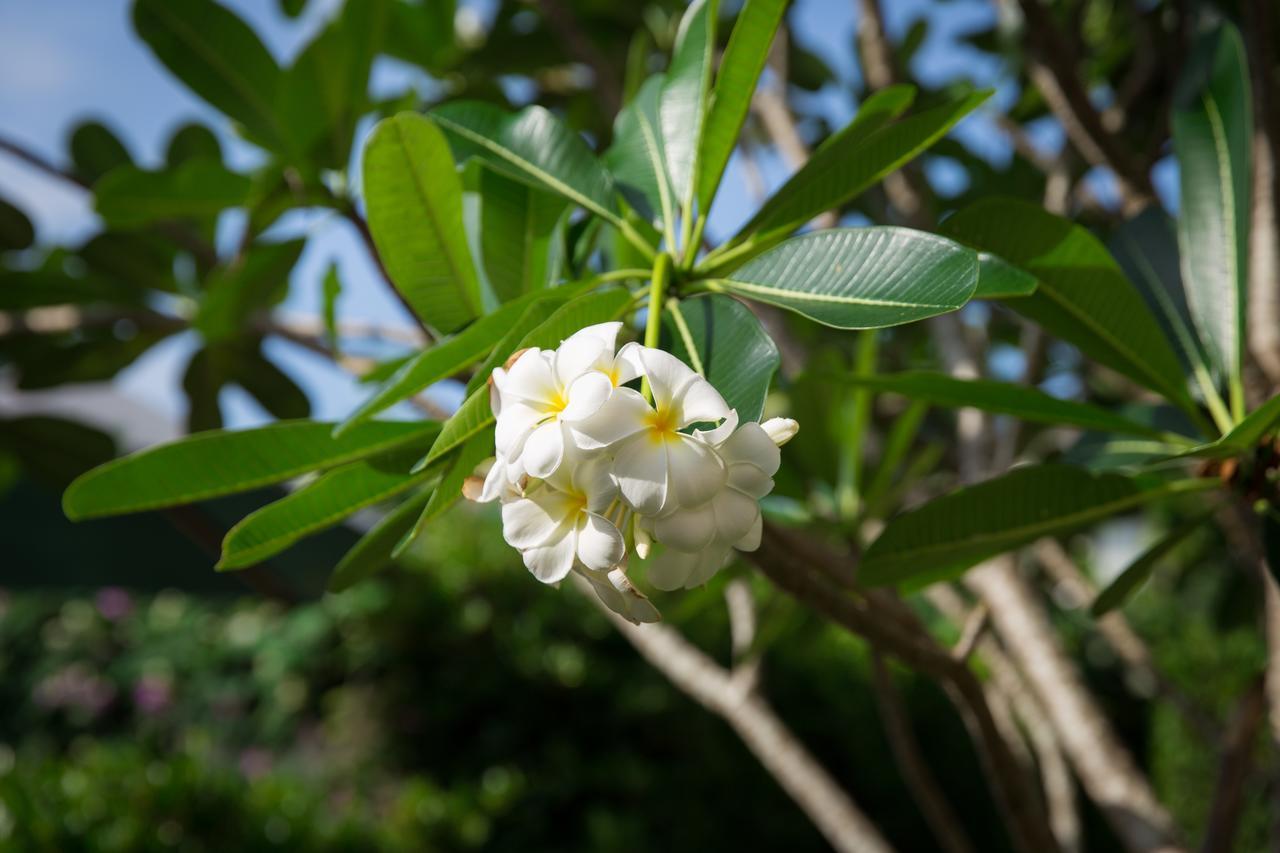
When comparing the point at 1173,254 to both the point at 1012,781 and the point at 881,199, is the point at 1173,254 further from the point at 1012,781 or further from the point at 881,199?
the point at 881,199

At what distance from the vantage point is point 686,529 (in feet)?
1.33

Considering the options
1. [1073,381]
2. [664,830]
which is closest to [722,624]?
[664,830]

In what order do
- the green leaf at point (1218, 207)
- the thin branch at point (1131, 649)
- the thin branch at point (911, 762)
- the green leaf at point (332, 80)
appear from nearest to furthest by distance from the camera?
the green leaf at point (1218, 207)
the green leaf at point (332, 80)
the thin branch at point (911, 762)
the thin branch at point (1131, 649)

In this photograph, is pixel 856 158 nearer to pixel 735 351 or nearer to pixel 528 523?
pixel 735 351

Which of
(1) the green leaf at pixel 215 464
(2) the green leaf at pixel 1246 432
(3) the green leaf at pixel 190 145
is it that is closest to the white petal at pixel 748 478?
(1) the green leaf at pixel 215 464

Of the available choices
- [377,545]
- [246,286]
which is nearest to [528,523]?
[377,545]

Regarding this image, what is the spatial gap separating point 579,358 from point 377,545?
260 millimetres

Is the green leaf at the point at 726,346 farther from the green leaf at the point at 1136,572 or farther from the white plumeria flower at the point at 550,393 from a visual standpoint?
the green leaf at the point at 1136,572

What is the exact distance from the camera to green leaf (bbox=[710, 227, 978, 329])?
469mm

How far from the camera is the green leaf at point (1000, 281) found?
1.76 ft

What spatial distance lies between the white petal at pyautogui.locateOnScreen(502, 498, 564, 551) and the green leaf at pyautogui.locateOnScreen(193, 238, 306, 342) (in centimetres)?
69

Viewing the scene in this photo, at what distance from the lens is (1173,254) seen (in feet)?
2.90

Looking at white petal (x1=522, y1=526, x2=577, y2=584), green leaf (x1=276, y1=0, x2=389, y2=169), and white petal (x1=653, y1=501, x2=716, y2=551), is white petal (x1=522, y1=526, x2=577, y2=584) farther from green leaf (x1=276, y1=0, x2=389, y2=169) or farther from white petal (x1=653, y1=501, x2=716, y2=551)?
green leaf (x1=276, y1=0, x2=389, y2=169)

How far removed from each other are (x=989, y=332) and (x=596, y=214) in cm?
140
